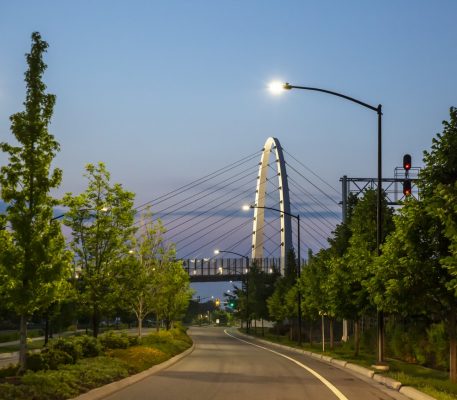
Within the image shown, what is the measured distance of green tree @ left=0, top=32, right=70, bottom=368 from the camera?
15.9 m

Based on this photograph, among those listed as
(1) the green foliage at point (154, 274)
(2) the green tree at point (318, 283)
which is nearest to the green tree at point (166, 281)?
(1) the green foliage at point (154, 274)

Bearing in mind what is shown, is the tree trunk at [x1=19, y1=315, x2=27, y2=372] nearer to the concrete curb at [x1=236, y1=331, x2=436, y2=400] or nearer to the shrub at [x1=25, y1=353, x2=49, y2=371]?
the shrub at [x1=25, y1=353, x2=49, y2=371]

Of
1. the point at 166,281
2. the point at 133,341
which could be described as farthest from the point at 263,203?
the point at 133,341

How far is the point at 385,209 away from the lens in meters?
29.9

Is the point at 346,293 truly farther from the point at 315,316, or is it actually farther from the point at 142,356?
the point at 315,316

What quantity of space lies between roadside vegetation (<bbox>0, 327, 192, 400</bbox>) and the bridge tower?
206 ft

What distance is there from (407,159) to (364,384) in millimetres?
7228

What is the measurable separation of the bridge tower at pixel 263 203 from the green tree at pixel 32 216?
70497 mm

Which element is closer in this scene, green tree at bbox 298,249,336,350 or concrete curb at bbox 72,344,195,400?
concrete curb at bbox 72,344,195,400

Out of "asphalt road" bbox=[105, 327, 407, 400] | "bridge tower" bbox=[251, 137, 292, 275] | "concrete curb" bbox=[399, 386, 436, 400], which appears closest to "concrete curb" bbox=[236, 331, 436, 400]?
"concrete curb" bbox=[399, 386, 436, 400]

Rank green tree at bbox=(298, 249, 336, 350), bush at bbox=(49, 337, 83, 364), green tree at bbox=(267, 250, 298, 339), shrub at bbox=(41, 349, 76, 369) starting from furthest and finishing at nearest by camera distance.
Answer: green tree at bbox=(267, 250, 298, 339)
green tree at bbox=(298, 249, 336, 350)
bush at bbox=(49, 337, 83, 364)
shrub at bbox=(41, 349, 76, 369)

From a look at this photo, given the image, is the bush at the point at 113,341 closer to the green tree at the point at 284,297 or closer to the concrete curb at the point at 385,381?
the concrete curb at the point at 385,381

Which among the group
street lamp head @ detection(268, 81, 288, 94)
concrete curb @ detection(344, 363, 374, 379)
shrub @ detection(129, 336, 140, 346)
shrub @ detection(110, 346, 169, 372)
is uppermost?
street lamp head @ detection(268, 81, 288, 94)

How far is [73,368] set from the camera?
17656 millimetres
